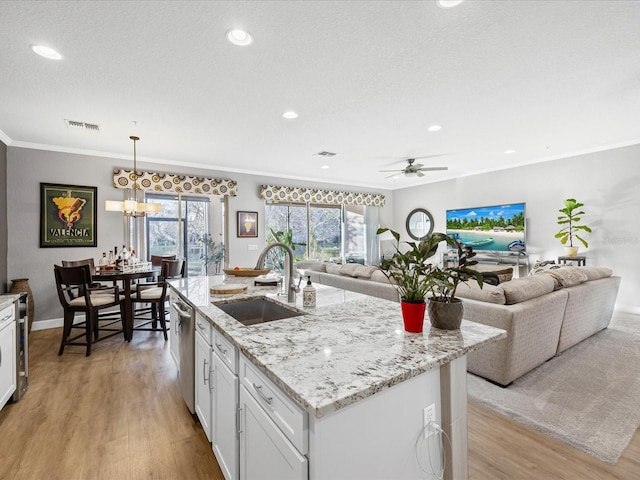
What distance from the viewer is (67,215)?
14.5ft

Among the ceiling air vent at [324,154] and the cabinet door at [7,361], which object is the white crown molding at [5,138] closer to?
the cabinet door at [7,361]

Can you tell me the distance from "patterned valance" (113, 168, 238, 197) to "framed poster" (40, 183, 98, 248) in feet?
1.36

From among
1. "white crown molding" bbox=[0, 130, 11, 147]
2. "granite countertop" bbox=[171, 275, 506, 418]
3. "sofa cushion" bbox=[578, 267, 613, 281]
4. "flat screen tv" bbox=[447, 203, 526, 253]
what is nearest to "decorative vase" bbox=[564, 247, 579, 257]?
"flat screen tv" bbox=[447, 203, 526, 253]

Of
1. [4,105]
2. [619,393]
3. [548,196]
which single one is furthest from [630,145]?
[4,105]

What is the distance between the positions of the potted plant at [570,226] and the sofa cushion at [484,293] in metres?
3.27

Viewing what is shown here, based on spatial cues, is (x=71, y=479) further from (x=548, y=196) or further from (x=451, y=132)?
(x=548, y=196)

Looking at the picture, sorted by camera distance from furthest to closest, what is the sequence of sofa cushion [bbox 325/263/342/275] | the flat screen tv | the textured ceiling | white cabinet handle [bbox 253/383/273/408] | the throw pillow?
the flat screen tv
sofa cushion [bbox 325/263/342/275]
the throw pillow
the textured ceiling
white cabinet handle [bbox 253/383/273/408]

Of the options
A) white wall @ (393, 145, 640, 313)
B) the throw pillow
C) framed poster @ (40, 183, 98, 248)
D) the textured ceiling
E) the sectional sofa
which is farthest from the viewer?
white wall @ (393, 145, 640, 313)

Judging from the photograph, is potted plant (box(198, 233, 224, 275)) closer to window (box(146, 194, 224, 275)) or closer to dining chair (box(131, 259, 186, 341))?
window (box(146, 194, 224, 275))

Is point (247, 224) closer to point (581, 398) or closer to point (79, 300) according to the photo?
point (79, 300)

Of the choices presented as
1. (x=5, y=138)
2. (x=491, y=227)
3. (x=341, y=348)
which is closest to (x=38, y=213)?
(x=5, y=138)

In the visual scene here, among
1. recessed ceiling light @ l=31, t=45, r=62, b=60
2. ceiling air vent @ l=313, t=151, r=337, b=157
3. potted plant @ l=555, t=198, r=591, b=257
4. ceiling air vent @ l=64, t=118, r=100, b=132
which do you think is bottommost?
potted plant @ l=555, t=198, r=591, b=257

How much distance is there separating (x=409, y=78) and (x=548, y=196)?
4423 mm

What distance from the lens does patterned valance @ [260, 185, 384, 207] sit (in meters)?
6.24
